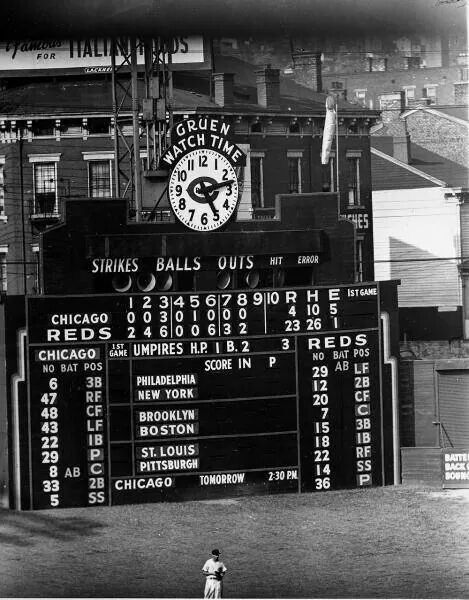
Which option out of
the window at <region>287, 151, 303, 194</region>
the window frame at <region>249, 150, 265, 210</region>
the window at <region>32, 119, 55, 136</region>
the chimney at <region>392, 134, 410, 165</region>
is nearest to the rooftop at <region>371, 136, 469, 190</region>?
the chimney at <region>392, 134, 410, 165</region>

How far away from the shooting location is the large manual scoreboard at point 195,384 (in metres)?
22.6

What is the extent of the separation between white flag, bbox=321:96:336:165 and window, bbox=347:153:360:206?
86cm

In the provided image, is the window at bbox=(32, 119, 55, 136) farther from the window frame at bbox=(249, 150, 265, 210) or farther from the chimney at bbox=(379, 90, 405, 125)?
the chimney at bbox=(379, 90, 405, 125)

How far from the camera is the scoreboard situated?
74.0ft

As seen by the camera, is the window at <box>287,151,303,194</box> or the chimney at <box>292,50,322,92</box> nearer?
the chimney at <box>292,50,322,92</box>

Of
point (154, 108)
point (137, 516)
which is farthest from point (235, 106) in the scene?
point (137, 516)

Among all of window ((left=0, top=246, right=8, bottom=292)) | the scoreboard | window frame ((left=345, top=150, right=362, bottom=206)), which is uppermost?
window frame ((left=345, top=150, right=362, bottom=206))

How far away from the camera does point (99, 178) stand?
78.1 ft

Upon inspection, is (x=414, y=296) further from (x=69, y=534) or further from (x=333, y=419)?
(x=69, y=534)

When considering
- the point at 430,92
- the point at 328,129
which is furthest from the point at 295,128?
the point at 430,92

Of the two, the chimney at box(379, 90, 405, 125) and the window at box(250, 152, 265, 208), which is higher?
the chimney at box(379, 90, 405, 125)

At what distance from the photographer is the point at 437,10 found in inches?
920

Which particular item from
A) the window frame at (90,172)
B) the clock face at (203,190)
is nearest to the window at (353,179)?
the clock face at (203,190)

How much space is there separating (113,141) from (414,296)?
24.5 feet
